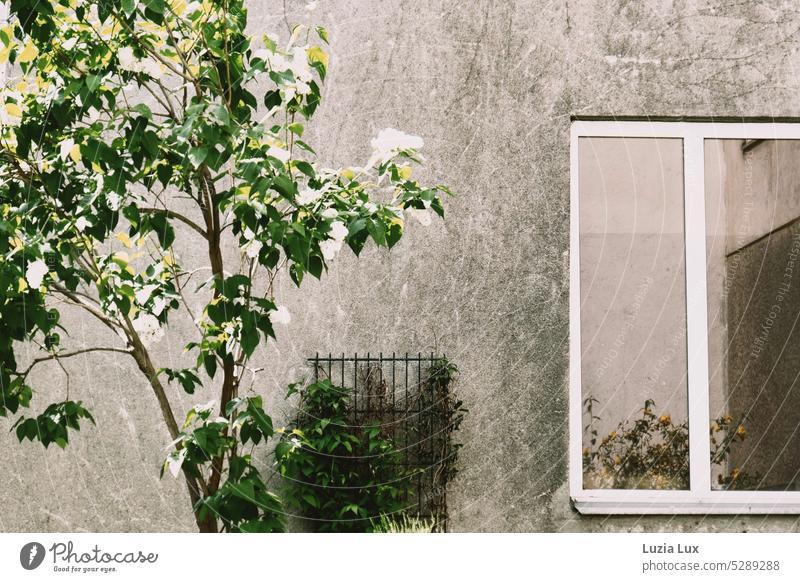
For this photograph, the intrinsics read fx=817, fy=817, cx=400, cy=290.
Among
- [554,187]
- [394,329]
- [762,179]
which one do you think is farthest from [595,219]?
[394,329]

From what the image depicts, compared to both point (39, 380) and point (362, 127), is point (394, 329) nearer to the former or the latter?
point (362, 127)

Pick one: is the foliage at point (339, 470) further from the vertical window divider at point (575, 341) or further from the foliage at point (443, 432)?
the vertical window divider at point (575, 341)

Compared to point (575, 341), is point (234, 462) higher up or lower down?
lower down

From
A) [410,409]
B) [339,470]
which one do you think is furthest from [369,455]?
[410,409]

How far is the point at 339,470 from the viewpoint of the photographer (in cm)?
344

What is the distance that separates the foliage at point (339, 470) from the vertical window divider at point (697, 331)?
4.28 ft

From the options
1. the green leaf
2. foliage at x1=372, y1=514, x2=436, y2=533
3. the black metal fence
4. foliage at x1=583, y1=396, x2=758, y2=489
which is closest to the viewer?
the green leaf

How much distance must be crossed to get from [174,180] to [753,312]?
2730mm

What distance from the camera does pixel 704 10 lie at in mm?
3848

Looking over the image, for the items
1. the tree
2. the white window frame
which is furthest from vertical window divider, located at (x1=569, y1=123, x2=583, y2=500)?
the tree

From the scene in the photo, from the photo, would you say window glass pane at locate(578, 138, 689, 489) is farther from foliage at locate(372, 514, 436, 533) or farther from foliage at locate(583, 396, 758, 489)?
foliage at locate(372, 514, 436, 533)

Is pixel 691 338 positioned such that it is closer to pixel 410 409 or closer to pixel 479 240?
pixel 479 240

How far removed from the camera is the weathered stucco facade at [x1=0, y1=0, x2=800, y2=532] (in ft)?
11.9

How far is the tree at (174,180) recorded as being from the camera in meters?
1.93
